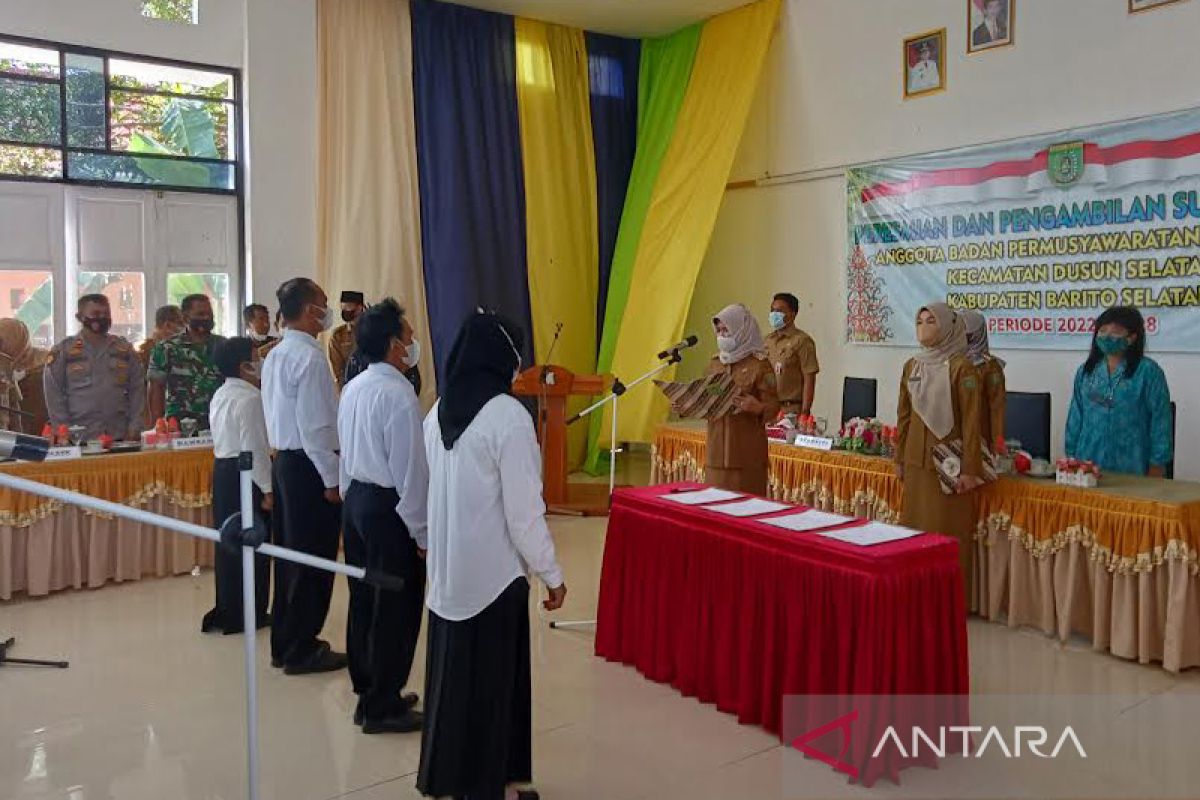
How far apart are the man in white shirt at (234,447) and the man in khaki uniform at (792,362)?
353 centimetres

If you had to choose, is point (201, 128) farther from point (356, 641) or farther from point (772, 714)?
point (772, 714)

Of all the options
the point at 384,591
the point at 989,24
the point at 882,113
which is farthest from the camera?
the point at 882,113

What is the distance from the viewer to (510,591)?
8.49ft

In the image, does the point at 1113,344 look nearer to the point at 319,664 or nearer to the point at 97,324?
the point at 319,664

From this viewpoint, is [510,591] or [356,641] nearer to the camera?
[510,591]

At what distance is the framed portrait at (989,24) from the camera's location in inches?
240

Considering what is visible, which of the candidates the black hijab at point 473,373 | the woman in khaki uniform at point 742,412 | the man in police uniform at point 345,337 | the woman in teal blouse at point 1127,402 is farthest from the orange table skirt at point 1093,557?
the man in police uniform at point 345,337

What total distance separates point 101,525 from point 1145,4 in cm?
636

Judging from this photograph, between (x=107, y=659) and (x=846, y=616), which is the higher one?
(x=846, y=616)

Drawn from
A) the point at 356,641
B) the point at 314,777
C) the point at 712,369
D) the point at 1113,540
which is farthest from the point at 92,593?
the point at 1113,540

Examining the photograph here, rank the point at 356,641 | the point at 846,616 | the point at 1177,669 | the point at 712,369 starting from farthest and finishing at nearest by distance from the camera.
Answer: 1. the point at 712,369
2. the point at 1177,669
3. the point at 356,641
4. the point at 846,616

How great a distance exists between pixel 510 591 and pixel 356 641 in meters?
1.14

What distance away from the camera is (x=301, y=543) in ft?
12.7

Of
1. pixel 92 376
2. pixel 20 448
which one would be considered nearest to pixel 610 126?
pixel 92 376
